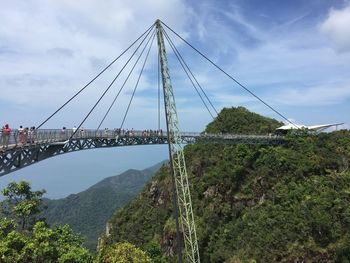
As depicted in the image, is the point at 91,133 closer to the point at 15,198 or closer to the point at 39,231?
the point at 15,198

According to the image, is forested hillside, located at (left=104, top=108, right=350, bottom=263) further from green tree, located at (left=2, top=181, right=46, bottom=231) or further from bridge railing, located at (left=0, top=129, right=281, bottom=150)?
green tree, located at (left=2, top=181, right=46, bottom=231)

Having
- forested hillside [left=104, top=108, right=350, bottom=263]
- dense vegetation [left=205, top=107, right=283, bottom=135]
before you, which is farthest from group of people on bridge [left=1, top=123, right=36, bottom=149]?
dense vegetation [left=205, top=107, right=283, bottom=135]

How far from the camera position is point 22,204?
31438mm

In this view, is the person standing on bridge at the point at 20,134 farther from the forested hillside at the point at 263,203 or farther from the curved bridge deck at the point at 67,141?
the forested hillside at the point at 263,203

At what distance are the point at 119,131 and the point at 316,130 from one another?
4164cm

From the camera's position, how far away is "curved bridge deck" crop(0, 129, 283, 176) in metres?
27.7

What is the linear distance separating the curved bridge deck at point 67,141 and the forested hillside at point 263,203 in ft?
20.2

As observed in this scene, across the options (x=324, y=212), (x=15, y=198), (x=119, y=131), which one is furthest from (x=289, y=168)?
(x=15, y=198)

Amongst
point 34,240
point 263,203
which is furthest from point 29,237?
point 263,203

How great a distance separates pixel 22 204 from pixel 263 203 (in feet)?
120

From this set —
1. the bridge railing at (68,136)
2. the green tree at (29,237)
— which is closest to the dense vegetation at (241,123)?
the bridge railing at (68,136)

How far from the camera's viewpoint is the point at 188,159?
87000mm

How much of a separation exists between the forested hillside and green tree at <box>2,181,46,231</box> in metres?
28.0

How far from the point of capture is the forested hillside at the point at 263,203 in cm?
4606
